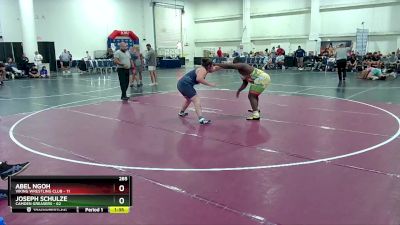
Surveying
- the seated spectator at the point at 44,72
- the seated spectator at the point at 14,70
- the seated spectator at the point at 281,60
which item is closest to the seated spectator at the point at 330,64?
the seated spectator at the point at 281,60

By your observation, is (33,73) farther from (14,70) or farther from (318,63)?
(318,63)

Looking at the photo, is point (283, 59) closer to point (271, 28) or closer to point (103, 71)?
point (271, 28)

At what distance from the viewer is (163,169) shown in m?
4.72

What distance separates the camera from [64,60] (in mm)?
25312

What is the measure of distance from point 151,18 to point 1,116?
25496 mm

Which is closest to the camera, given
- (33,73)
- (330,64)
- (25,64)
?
(33,73)

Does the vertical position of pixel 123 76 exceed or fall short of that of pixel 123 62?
it falls short

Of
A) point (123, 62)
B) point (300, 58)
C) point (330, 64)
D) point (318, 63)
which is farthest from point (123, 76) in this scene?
point (300, 58)

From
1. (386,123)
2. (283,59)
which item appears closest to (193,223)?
(386,123)

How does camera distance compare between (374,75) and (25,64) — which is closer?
(374,75)

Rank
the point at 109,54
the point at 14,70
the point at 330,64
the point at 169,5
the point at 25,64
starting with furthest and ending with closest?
1. the point at 169,5
2. the point at 109,54
3. the point at 330,64
4. the point at 25,64
5. the point at 14,70
